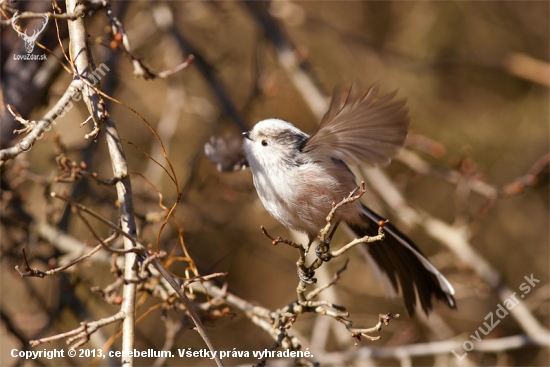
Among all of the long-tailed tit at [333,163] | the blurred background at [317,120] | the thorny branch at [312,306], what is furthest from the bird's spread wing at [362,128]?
the blurred background at [317,120]

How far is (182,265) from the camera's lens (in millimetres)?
4062

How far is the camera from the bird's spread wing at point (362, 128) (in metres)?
1.84

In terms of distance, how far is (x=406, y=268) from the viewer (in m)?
2.45

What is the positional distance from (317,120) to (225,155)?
48.6 inches

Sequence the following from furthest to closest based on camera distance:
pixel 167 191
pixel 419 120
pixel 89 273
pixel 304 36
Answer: pixel 304 36, pixel 419 120, pixel 167 191, pixel 89 273

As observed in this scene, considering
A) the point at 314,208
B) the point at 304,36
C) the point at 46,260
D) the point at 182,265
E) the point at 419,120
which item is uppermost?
the point at 304,36

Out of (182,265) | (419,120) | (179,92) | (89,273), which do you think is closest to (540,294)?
(419,120)

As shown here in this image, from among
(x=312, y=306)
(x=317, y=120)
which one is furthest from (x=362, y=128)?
(x=317, y=120)

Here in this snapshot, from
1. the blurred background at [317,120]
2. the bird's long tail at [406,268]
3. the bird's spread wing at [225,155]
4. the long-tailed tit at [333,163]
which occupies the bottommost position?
the bird's long tail at [406,268]

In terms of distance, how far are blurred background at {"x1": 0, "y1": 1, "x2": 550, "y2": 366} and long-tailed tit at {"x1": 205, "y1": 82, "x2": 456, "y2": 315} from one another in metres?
0.88

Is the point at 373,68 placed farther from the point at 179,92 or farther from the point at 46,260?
the point at 46,260

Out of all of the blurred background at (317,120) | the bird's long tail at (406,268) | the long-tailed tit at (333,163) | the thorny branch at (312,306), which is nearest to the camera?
the thorny branch at (312,306)

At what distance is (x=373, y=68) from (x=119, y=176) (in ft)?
12.3

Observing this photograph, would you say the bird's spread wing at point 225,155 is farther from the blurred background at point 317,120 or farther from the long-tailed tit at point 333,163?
the blurred background at point 317,120
